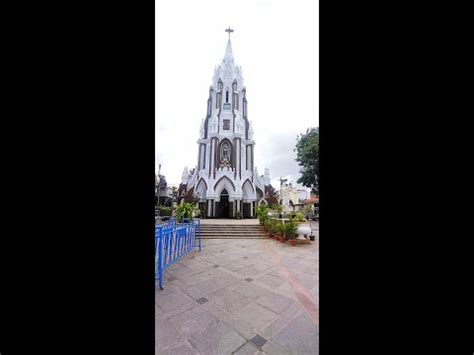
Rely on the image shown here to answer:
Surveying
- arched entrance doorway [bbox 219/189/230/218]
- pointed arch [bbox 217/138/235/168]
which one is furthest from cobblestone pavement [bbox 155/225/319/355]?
pointed arch [bbox 217/138/235/168]

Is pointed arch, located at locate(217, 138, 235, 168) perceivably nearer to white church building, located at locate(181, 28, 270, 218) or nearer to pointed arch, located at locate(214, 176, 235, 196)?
white church building, located at locate(181, 28, 270, 218)

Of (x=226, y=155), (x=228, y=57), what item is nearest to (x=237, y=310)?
(x=226, y=155)

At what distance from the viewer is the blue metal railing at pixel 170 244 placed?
3834 mm

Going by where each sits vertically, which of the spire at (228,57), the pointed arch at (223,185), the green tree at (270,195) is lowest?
the green tree at (270,195)

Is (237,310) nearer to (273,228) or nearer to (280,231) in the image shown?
(280,231)

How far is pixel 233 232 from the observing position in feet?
36.2

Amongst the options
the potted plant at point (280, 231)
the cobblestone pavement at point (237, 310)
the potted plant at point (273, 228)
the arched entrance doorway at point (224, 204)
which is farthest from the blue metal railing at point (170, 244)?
the arched entrance doorway at point (224, 204)

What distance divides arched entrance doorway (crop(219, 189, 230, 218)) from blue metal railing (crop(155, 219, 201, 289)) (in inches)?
455

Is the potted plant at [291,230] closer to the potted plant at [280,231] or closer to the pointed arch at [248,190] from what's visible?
the potted plant at [280,231]

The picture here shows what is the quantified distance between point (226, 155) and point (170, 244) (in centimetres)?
1568

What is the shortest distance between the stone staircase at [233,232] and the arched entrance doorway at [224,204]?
22.1 feet
